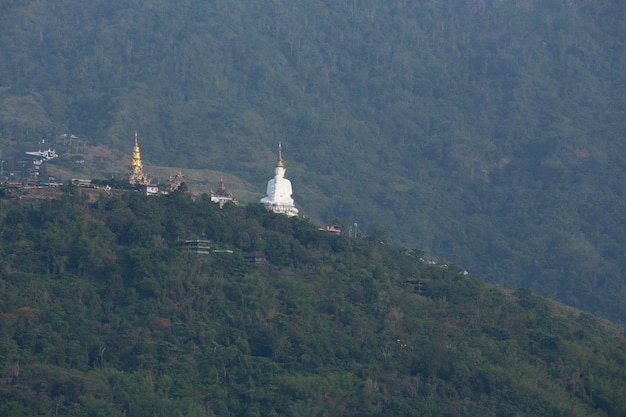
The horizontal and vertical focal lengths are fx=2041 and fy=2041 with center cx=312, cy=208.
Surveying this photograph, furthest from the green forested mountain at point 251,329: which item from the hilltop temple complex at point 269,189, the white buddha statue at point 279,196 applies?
the white buddha statue at point 279,196

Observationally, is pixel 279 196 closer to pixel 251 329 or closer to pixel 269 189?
pixel 269 189

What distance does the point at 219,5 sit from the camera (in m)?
153

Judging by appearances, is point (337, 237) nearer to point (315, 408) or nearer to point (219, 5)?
point (315, 408)

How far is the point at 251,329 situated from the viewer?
88812 millimetres

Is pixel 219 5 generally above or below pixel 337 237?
above

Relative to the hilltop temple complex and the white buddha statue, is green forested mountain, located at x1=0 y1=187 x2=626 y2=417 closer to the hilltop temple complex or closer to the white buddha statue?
the hilltop temple complex

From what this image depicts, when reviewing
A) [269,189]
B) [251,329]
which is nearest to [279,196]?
[269,189]

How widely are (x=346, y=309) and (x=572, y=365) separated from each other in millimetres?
10491

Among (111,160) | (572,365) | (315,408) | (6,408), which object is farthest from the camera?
(111,160)

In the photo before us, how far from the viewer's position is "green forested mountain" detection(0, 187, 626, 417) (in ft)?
271

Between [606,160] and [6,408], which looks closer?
[6,408]

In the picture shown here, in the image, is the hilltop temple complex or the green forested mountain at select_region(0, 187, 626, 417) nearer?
the green forested mountain at select_region(0, 187, 626, 417)


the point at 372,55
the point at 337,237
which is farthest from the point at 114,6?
the point at 337,237

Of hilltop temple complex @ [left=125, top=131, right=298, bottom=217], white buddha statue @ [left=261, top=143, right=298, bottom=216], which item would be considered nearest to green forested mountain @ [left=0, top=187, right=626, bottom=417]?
hilltop temple complex @ [left=125, top=131, right=298, bottom=217]
